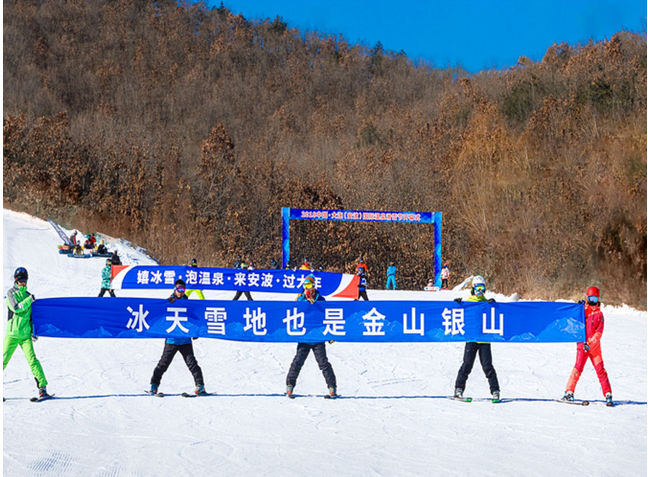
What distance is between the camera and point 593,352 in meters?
10.7

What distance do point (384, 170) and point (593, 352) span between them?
145 feet

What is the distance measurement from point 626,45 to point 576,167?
27749 mm

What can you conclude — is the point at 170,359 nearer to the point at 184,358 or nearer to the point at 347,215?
the point at 184,358

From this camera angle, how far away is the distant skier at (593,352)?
1061 cm

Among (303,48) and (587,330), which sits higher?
Answer: (303,48)

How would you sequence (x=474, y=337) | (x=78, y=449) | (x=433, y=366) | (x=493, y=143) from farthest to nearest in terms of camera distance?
(x=493, y=143)
(x=433, y=366)
(x=474, y=337)
(x=78, y=449)

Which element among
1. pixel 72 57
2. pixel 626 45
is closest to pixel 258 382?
pixel 626 45

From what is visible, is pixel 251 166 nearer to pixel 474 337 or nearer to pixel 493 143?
pixel 493 143

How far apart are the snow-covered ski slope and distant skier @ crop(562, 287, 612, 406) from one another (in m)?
0.35

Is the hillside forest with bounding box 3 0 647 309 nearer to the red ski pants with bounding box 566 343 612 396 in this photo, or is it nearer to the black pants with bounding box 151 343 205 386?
the red ski pants with bounding box 566 343 612 396

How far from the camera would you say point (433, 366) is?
14.5m

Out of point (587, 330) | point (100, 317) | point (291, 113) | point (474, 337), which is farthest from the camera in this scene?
point (291, 113)

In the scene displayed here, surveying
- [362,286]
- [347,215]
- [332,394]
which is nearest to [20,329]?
[332,394]

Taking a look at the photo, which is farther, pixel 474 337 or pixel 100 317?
pixel 100 317
